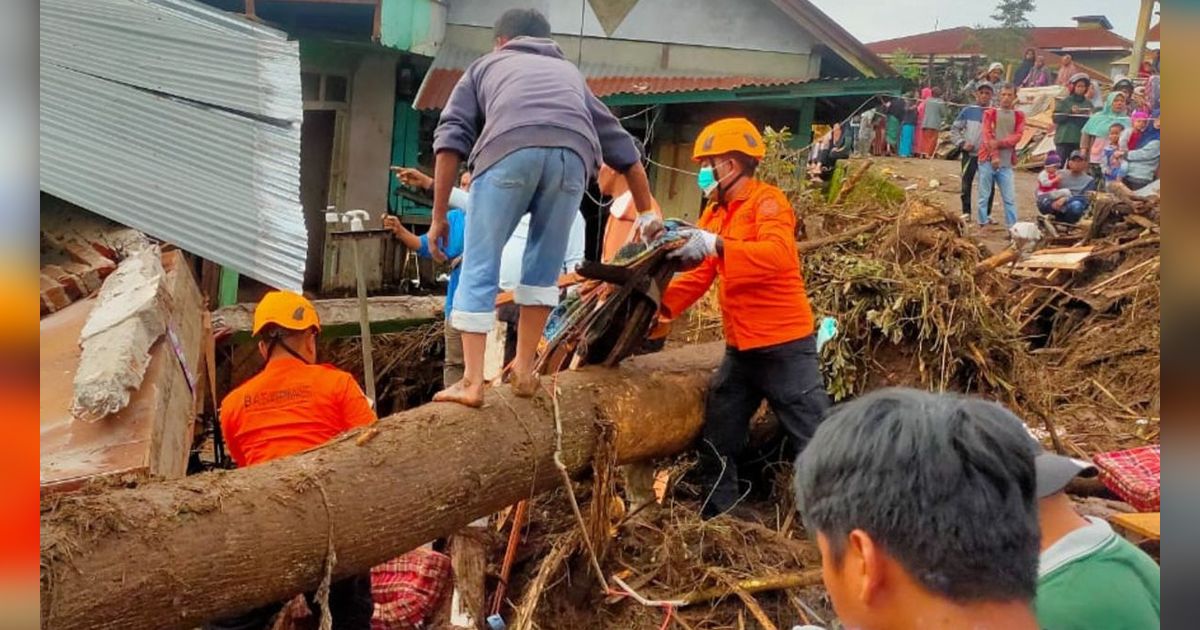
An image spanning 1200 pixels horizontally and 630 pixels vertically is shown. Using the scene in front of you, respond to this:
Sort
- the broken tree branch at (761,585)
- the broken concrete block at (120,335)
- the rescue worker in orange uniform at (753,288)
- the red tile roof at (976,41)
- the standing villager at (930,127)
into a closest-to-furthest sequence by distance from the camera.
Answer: the broken concrete block at (120,335) → the broken tree branch at (761,585) → the rescue worker in orange uniform at (753,288) → the standing villager at (930,127) → the red tile roof at (976,41)

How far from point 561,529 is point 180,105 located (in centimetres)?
287

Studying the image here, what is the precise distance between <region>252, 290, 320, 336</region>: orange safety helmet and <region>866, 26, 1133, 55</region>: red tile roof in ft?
113

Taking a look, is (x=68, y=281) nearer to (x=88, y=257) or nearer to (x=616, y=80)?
(x=88, y=257)

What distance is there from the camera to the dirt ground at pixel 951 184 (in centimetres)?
1208

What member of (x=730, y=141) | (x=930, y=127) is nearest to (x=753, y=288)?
(x=730, y=141)

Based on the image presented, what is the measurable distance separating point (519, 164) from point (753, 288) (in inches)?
57.1

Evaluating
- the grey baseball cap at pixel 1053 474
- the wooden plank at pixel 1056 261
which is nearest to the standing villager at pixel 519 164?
the grey baseball cap at pixel 1053 474

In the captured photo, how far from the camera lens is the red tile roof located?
3556cm

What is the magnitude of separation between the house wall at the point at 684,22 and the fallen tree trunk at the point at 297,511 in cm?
820

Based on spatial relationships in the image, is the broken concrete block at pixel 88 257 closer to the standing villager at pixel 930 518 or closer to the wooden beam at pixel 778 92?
the standing villager at pixel 930 518

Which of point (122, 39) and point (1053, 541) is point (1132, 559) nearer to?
point (1053, 541)

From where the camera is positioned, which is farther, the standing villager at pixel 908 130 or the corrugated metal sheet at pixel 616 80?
the standing villager at pixel 908 130

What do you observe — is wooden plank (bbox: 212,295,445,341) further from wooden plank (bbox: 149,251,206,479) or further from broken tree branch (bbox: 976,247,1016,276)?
broken tree branch (bbox: 976,247,1016,276)

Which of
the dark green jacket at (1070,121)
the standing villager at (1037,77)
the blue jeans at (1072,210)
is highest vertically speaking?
the standing villager at (1037,77)
